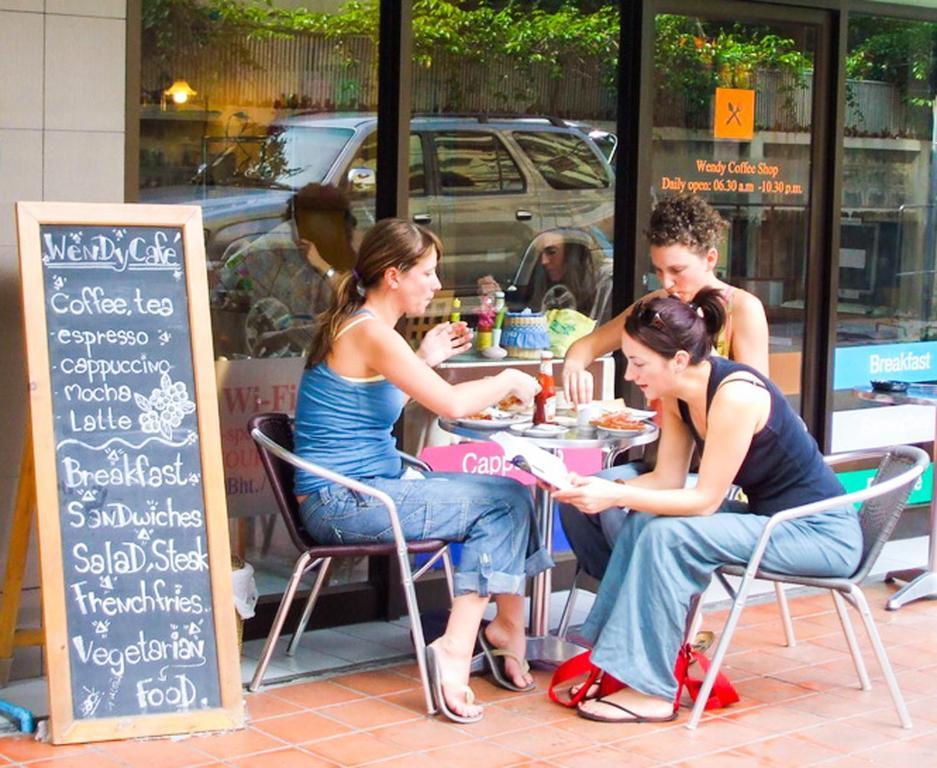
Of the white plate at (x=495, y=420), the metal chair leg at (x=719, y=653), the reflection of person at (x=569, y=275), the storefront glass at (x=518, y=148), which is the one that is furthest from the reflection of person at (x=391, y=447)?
the reflection of person at (x=569, y=275)

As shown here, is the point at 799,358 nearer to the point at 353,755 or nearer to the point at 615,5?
the point at 615,5

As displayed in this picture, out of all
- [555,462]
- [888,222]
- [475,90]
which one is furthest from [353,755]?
[888,222]

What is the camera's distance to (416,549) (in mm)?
4660

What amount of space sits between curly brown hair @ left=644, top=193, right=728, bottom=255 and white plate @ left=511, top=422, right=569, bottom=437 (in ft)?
2.21

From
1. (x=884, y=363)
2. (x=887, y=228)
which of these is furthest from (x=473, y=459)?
(x=887, y=228)

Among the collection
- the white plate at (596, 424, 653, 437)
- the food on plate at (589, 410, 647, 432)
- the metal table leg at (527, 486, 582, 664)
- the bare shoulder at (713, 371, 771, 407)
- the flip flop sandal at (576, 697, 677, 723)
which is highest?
the bare shoulder at (713, 371, 771, 407)

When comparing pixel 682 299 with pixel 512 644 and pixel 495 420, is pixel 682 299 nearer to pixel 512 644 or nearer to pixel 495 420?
pixel 495 420

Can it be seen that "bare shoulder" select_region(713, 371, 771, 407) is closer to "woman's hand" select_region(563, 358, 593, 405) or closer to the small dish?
"woman's hand" select_region(563, 358, 593, 405)

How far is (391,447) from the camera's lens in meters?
4.89

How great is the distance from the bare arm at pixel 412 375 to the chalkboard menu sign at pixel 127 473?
453mm

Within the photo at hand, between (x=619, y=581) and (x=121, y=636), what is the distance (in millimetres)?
1379

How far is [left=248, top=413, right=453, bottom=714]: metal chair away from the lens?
4.59m

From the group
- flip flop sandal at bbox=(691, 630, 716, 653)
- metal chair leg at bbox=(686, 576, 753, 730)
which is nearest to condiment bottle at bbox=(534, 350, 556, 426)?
metal chair leg at bbox=(686, 576, 753, 730)

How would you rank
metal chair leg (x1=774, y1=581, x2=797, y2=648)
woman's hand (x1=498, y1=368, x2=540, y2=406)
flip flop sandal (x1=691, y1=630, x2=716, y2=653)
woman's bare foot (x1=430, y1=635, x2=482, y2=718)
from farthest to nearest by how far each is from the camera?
metal chair leg (x1=774, y1=581, x2=797, y2=648) < flip flop sandal (x1=691, y1=630, x2=716, y2=653) < woman's hand (x1=498, y1=368, x2=540, y2=406) < woman's bare foot (x1=430, y1=635, x2=482, y2=718)
